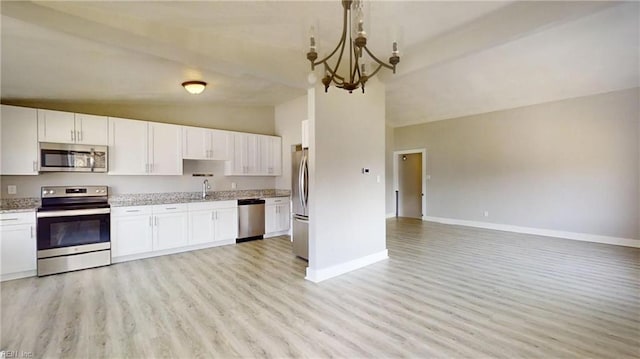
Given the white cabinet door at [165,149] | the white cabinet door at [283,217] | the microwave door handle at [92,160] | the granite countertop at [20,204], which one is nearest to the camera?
the granite countertop at [20,204]

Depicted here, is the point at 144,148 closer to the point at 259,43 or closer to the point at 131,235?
the point at 131,235

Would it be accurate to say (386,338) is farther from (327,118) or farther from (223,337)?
(327,118)

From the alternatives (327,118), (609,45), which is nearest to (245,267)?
(327,118)

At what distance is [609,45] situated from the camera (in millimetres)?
4352

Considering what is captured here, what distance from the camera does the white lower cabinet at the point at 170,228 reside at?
14.6 feet

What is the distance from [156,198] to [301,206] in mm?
2760

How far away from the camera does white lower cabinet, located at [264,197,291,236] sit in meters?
6.14

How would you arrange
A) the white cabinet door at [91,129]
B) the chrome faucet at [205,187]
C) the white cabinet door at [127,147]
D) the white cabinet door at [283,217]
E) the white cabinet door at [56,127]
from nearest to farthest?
1. the white cabinet door at [56,127]
2. the white cabinet door at [91,129]
3. the white cabinet door at [127,147]
4. the chrome faucet at [205,187]
5. the white cabinet door at [283,217]

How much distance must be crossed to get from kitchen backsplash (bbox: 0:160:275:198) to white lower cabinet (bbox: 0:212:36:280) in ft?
2.25

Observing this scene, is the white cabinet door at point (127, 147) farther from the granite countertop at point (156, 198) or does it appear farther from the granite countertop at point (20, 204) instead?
the granite countertop at point (20, 204)

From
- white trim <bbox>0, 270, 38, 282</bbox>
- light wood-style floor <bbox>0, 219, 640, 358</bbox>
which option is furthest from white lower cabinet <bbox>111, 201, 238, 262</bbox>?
white trim <bbox>0, 270, 38, 282</bbox>

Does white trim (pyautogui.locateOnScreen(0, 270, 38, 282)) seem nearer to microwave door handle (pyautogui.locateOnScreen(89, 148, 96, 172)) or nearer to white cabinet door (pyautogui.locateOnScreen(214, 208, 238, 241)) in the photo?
microwave door handle (pyautogui.locateOnScreen(89, 148, 96, 172))

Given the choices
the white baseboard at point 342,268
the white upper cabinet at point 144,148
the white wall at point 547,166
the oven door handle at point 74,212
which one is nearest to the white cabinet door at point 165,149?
the white upper cabinet at point 144,148

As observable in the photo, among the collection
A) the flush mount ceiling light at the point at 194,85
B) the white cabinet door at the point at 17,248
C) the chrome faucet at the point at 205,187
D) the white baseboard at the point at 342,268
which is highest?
the flush mount ceiling light at the point at 194,85
